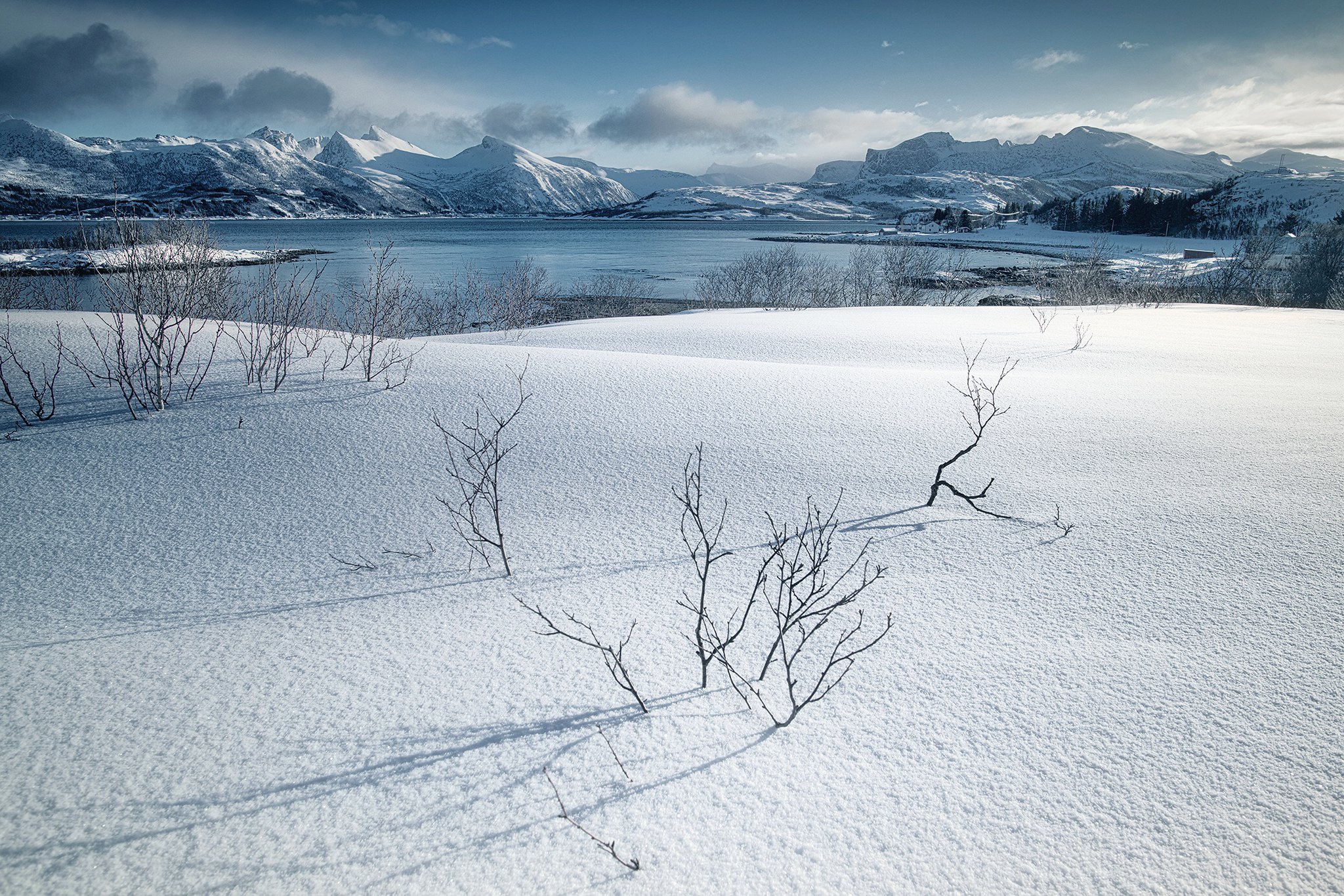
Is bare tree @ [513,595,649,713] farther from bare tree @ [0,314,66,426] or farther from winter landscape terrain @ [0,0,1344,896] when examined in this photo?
bare tree @ [0,314,66,426]

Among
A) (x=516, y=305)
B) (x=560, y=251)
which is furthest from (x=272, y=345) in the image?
(x=560, y=251)

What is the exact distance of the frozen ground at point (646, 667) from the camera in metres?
1.58

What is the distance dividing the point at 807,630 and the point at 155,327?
20.7 feet

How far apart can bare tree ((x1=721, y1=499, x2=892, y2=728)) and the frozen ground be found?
0.26ft

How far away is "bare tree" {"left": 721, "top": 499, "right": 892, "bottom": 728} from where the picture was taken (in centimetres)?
200

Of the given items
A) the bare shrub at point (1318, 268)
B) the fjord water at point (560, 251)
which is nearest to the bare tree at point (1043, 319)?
the bare shrub at point (1318, 268)

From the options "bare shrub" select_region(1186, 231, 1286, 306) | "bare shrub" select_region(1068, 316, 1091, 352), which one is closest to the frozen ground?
"bare shrub" select_region(1068, 316, 1091, 352)

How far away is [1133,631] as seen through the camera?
2357 millimetres

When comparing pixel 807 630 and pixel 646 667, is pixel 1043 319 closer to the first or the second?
pixel 807 630

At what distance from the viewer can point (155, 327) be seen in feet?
18.5

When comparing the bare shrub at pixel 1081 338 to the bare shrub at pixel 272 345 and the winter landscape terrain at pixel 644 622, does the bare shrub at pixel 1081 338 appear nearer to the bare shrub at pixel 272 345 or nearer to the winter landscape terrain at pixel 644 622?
the winter landscape terrain at pixel 644 622

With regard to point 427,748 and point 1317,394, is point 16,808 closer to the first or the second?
point 427,748

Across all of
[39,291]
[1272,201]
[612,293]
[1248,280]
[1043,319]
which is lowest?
[39,291]

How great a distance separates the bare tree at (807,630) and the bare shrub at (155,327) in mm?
4437
